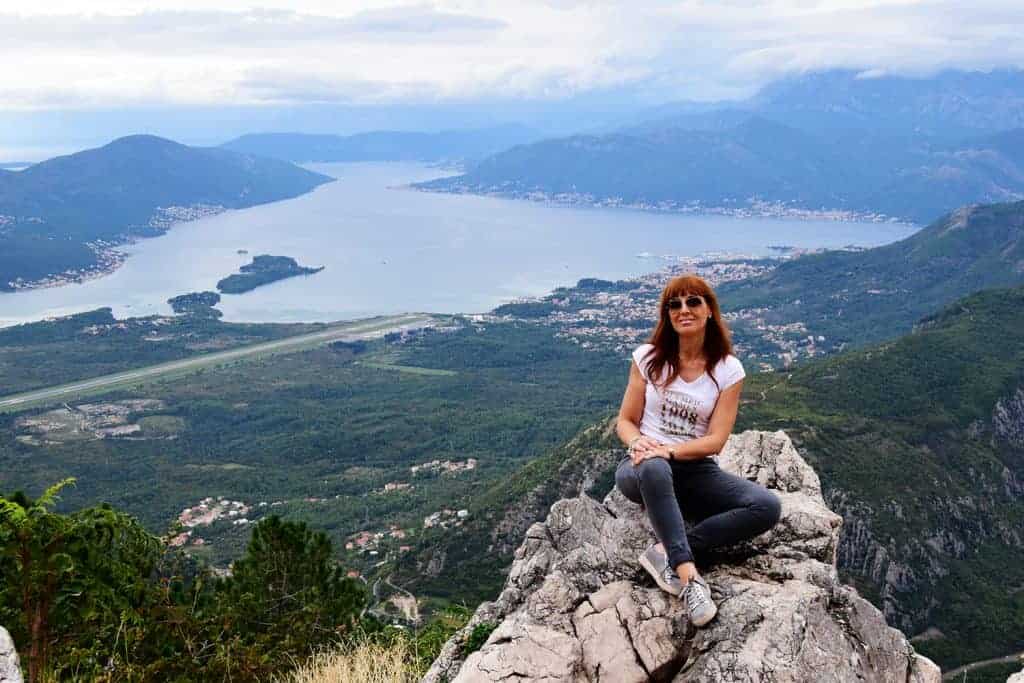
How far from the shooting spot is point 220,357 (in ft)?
356

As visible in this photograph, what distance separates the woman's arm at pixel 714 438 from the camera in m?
6.05

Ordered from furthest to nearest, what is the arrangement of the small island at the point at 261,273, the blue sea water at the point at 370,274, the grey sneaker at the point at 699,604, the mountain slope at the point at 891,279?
the small island at the point at 261,273 → the blue sea water at the point at 370,274 → the mountain slope at the point at 891,279 → the grey sneaker at the point at 699,604

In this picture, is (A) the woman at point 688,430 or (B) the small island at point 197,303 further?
(B) the small island at point 197,303

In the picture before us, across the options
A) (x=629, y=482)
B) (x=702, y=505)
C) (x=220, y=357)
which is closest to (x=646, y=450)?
(x=629, y=482)

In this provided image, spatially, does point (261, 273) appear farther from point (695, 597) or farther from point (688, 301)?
point (695, 597)

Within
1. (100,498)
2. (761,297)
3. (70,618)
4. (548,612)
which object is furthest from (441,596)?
(761,297)

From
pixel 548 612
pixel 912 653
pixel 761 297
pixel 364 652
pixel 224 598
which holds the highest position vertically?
pixel 548 612

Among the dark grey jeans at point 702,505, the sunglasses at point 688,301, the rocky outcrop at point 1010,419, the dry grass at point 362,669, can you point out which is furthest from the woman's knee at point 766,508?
the rocky outcrop at point 1010,419

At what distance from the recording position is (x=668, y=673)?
16.7 feet

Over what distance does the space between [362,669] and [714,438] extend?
3326 mm

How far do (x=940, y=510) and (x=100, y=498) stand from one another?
55.6 meters

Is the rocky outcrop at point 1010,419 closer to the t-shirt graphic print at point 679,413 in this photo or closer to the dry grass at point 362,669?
the t-shirt graphic print at point 679,413

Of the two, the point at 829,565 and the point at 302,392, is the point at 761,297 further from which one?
the point at 829,565

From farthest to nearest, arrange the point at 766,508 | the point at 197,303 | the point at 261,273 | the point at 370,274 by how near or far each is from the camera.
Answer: the point at 370,274 → the point at 261,273 → the point at 197,303 → the point at 766,508
